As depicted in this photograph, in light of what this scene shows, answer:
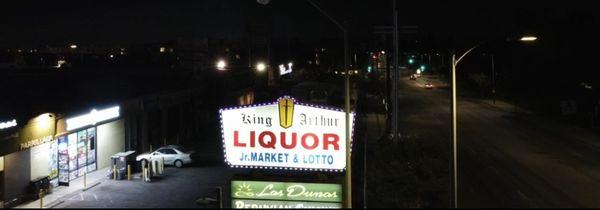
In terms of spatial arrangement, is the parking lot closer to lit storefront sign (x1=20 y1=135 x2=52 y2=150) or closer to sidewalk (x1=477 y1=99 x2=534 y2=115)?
lit storefront sign (x1=20 y1=135 x2=52 y2=150)

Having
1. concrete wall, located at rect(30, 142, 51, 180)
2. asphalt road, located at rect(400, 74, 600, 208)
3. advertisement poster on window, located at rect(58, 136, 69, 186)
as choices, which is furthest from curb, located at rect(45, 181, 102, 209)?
asphalt road, located at rect(400, 74, 600, 208)

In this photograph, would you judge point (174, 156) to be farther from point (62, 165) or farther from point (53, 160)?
point (53, 160)

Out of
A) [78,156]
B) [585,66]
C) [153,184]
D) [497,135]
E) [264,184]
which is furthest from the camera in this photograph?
[585,66]

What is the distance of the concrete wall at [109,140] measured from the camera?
30391 mm

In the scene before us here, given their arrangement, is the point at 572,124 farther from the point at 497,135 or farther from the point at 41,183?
the point at 41,183

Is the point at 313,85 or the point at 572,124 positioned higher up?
the point at 313,85

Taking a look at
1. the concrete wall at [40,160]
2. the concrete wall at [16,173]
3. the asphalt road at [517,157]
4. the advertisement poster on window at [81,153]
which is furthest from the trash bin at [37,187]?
the asphalt road at [517,157]

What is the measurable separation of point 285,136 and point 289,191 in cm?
303

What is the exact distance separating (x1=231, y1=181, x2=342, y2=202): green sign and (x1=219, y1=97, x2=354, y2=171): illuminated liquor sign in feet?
8.74

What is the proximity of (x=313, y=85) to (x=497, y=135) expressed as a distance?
27749mm

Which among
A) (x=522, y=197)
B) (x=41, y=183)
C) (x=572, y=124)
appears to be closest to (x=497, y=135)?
(x=572, y=124)

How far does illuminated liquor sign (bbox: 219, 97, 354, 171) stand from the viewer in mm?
18000

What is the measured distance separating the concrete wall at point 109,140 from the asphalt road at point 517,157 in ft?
57.6

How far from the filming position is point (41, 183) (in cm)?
2381
